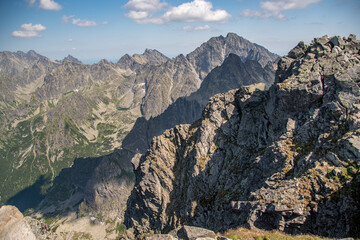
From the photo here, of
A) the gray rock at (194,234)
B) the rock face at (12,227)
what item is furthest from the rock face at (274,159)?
the rock face at (12,227)

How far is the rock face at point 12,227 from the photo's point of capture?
722 inches

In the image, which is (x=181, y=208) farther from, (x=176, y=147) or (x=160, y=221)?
(x=176, y=147)

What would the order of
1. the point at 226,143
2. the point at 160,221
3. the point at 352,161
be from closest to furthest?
the point at 352,161, the point at 226,143, the point at 160,221

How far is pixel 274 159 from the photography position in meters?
37.4

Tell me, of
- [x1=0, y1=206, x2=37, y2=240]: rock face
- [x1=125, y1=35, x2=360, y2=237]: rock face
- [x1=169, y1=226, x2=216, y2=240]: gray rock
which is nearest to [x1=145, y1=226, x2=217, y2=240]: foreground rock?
[x1=169, y1=226, x2=216, y2=240]: gray rock

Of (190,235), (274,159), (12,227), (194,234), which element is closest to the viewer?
(12,227)

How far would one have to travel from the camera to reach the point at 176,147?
78.6 meters

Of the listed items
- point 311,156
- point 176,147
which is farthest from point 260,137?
point 176,147

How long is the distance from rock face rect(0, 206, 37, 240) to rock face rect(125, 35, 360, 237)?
24181 millimetres

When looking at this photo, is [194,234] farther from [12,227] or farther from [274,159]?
[274,159]

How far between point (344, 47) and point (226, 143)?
3523cm

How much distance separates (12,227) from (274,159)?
35845mm

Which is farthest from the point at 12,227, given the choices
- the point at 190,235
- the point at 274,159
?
the point at 274,159

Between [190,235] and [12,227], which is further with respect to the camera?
[190,235]
